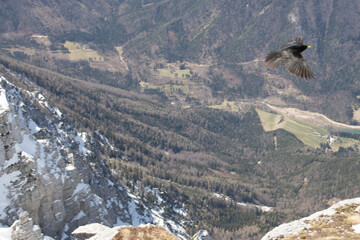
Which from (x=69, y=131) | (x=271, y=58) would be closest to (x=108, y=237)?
(x=271, y=58)

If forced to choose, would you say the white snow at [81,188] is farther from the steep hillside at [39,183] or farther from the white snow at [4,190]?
the white snow at [4,190]

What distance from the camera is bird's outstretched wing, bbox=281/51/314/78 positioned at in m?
30.1

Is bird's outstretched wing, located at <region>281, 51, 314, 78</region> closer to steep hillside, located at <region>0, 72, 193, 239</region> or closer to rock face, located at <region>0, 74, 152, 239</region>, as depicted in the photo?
rock face, located at <region>0, 74, 152, 239</region>

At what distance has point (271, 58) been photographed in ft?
107

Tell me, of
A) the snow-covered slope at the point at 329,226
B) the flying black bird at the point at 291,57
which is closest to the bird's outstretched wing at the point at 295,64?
the flying black bird at the point at 291,57

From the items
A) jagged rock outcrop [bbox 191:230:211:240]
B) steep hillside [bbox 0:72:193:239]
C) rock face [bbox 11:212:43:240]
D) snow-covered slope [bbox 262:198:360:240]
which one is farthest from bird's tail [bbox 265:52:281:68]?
steep hillside [bbox 0:72:193:239]

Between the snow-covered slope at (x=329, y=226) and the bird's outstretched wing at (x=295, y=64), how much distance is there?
19.4 m

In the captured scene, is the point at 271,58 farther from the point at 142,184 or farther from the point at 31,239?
the point at 142,184

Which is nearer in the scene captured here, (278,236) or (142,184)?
A: (278,236)

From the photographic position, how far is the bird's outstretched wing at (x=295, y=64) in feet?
98.7

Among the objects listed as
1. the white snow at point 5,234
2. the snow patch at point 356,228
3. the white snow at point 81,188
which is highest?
the snow patch at point 356,228

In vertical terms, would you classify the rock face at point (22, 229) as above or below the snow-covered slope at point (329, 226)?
below

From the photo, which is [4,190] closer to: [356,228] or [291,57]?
[291,57]

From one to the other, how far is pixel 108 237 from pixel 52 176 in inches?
1223
